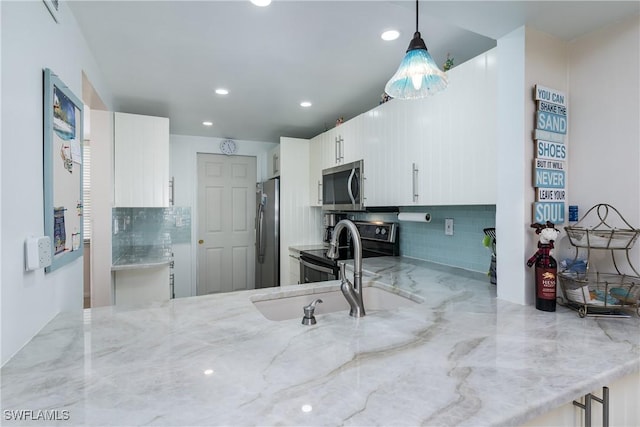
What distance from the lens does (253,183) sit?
A: 4.70 metres

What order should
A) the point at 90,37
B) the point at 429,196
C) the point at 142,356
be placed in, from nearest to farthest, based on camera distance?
the point at 142,356
the point at 90,37
the point at 429,196

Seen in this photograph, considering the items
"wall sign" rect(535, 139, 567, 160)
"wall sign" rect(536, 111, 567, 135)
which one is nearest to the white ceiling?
"wall sign" rect(536, 111, 567, 135)

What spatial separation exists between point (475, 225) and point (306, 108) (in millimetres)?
1869

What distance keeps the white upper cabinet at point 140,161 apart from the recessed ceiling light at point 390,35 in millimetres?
2112

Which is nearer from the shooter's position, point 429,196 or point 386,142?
point 429,196

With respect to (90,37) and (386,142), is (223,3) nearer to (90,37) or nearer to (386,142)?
(90,37)

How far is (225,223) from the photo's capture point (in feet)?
15.0

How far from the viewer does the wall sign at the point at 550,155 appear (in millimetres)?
1418

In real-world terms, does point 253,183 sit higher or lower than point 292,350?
higher

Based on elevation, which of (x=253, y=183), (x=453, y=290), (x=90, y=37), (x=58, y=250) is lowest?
(x=453, y=290)

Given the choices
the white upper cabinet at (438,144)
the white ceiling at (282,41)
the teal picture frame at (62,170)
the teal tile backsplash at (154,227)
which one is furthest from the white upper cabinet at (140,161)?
the white upper cabinet at (438,144)

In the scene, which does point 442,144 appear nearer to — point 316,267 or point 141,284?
point 316,267

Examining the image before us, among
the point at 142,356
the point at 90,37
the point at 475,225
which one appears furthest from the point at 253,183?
the point at 142,356

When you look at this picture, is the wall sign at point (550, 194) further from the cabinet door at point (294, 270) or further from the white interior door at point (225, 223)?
the white interior door at point (225, 223)
